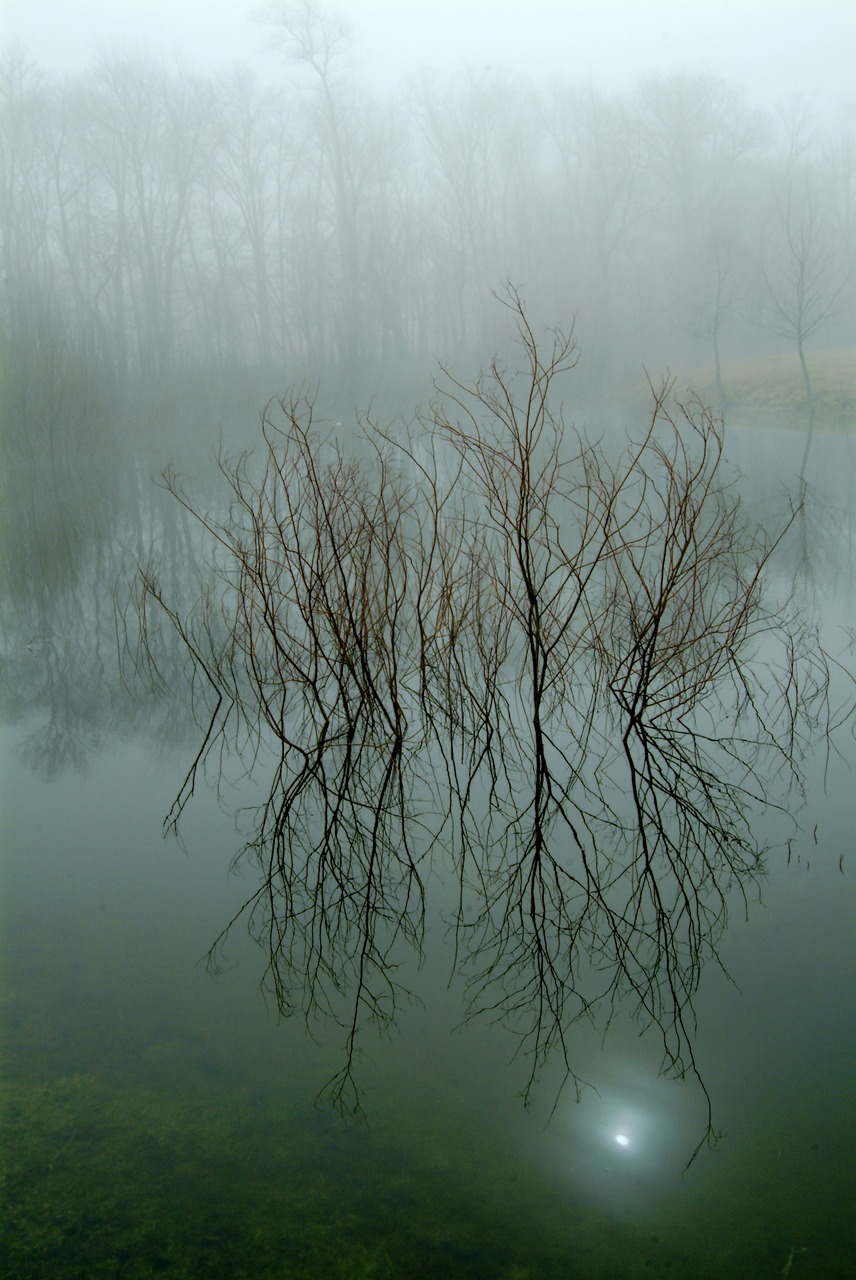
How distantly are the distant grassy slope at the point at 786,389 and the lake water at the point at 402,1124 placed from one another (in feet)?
43.6

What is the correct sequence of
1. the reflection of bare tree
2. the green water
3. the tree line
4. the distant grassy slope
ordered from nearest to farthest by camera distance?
the green water < the reflection of bare tree < the distant grassy slope < the tree line

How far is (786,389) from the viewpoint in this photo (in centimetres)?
1573

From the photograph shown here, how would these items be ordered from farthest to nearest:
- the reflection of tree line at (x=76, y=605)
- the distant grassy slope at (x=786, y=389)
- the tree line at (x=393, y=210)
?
the tree line at (x=393, y=210) < the distant grassy slope at (x=786, y=389) < the reflection of tree line at (x=76, y=605)

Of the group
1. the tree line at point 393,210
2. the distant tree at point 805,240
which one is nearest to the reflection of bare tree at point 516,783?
the tree line at point 393,210

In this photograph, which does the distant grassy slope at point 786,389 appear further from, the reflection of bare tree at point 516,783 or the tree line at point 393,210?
the reflection of bare tree at point 516,783

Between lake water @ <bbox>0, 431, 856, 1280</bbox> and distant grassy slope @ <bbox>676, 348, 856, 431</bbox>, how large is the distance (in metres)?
13.3

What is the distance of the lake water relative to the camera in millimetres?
1374

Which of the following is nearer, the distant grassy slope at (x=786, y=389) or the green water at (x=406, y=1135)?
the green water at (x=406, y=1135)

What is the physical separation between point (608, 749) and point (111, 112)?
2150 cm

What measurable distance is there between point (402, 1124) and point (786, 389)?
1587 cm

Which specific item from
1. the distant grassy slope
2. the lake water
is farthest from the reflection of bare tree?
the distant grassy slope

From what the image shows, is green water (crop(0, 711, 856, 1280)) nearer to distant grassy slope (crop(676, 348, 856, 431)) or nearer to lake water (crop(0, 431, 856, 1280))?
lake water (crop(0, 431, 856, 1280))

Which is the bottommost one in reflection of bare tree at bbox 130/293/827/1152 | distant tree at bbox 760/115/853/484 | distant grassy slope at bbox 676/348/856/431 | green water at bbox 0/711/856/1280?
green water at bbox 0/711/856/1280

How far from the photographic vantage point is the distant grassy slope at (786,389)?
1432cm
